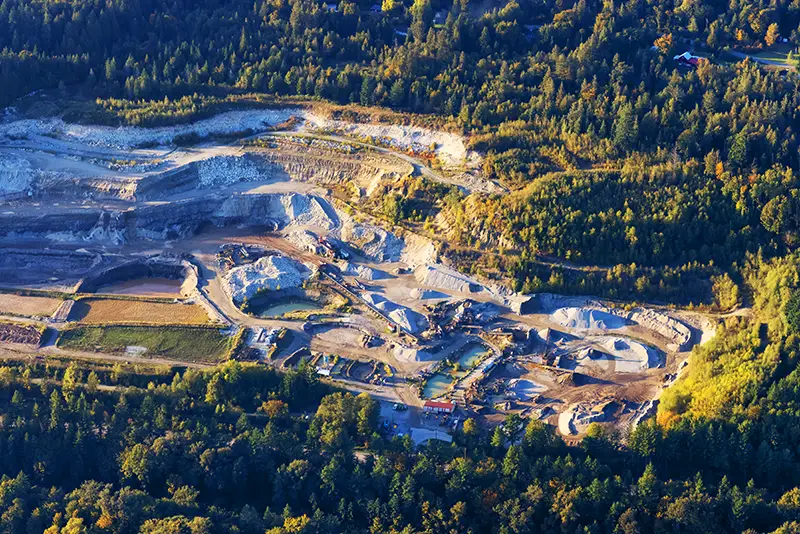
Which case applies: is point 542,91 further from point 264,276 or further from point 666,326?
point 264,276

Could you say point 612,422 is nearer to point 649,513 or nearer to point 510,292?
point 649,513

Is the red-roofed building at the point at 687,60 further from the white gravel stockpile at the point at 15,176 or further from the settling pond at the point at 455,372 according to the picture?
the white gravel stockpile at the point at 15,176

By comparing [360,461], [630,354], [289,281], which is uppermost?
[630,354]

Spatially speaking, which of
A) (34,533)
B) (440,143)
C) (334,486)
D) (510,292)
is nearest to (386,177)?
(440,143)

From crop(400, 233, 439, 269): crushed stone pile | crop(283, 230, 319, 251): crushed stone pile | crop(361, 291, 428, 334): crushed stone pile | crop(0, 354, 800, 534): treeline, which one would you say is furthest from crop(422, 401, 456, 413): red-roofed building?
crop(283, 230, 319, 251): crushed stone pile

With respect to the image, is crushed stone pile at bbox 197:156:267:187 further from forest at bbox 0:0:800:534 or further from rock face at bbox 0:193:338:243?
forest at bbox 0:0:800:534

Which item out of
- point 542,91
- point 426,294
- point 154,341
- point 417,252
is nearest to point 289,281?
point 417,252
